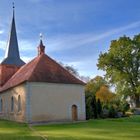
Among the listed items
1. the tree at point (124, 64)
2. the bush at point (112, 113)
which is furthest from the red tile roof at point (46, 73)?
the tree at point (124, 64)

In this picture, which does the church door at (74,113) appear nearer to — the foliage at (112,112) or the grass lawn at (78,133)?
the foliage at (112,112)

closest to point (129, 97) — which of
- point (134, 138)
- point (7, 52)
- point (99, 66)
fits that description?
point (99, 66)

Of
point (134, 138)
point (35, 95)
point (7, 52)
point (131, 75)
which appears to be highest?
point (7, 52)

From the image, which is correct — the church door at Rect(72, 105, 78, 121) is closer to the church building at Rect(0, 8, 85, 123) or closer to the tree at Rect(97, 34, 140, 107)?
the church building at Rect(0, 8, 85, 123)

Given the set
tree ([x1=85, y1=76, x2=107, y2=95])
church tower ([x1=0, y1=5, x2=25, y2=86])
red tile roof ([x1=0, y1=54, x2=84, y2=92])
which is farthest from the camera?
tree ([x1=85, y1=76, x2=107, y2=95])

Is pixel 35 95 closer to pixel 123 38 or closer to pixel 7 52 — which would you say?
pixel 7 52

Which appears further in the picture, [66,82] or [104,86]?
[104,86]

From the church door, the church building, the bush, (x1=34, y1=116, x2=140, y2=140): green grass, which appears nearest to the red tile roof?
the church building

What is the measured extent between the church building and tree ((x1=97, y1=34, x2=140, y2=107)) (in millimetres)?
20541

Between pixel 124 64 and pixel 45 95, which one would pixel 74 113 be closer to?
pixel 45 95

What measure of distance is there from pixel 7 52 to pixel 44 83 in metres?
17.9

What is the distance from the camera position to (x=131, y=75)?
5744 centimetres

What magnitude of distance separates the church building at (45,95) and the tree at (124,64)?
20541mm

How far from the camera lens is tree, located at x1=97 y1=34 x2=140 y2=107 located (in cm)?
5744
